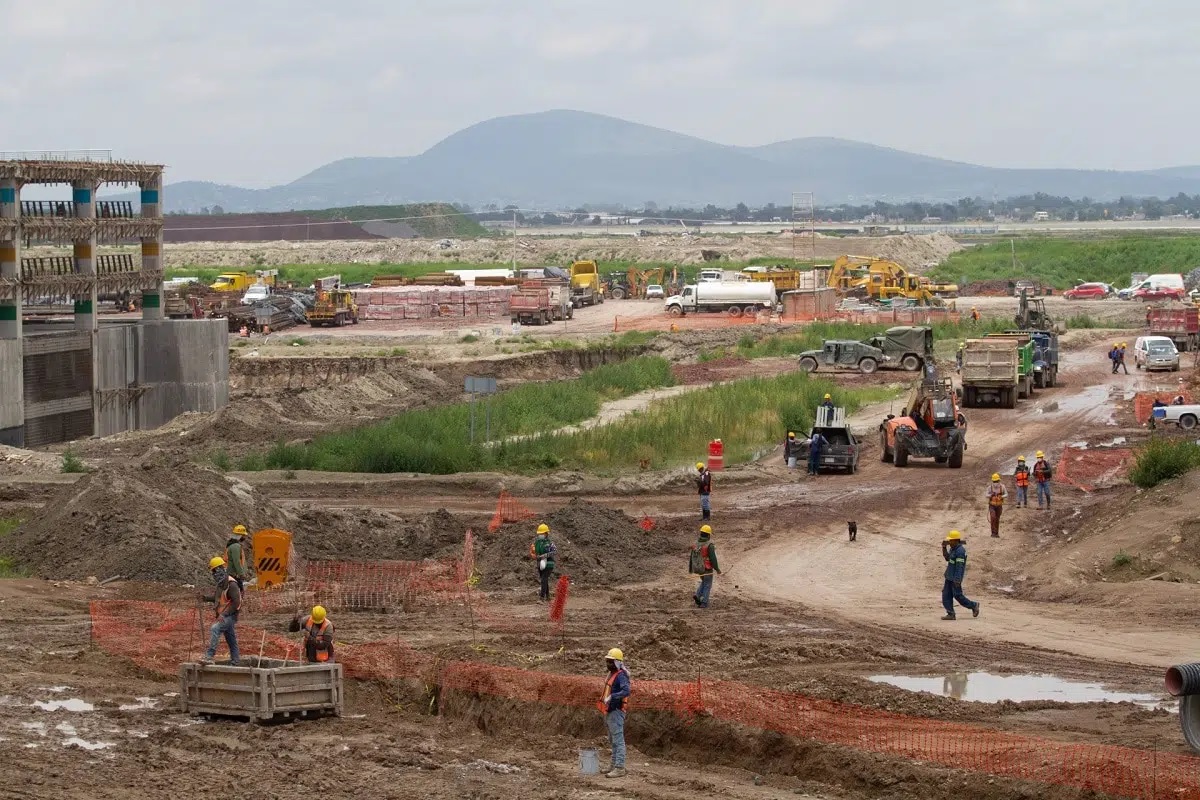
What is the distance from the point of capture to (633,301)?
104000mm

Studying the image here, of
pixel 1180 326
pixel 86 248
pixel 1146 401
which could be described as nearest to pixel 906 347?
pixel 1146 401

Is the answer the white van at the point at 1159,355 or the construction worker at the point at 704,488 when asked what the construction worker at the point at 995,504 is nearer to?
the construction worker at the point at 704,488

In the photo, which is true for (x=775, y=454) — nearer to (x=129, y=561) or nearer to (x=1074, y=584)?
(x=1074, y=584)

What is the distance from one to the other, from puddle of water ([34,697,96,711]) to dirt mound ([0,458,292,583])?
7.72 m

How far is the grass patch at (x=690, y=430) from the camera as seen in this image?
39.9 metres

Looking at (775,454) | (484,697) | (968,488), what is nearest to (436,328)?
(775,454)

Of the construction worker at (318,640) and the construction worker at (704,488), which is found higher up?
the construction worker at (318,640)

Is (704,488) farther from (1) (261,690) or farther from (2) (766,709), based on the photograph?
(1) (261,690)

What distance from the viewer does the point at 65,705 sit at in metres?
18.3

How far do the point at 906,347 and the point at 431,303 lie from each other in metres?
34.9

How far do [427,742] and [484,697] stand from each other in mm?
1696

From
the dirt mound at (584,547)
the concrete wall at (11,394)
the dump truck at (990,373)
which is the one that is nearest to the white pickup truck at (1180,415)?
the dump truck at (990,373)

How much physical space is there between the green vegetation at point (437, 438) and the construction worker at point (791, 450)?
6.99m

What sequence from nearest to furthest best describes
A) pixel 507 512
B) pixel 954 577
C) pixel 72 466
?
pixel 954 577
pixel 507 512
pixel 72 466
